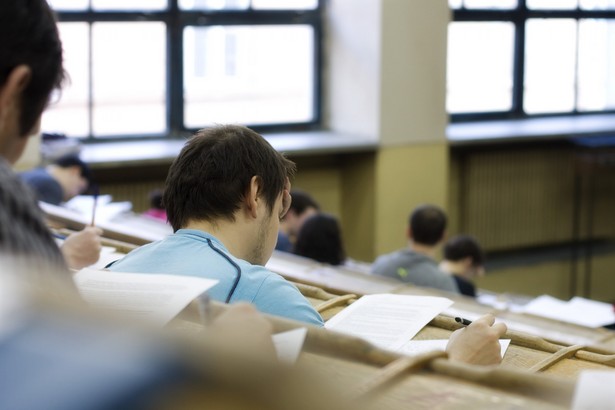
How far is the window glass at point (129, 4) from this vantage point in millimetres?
7828

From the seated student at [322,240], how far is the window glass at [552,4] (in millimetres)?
5043

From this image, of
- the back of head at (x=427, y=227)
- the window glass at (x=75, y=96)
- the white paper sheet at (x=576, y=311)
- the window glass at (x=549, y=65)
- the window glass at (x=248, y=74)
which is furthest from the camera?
the window glass at (x=549, y=65)

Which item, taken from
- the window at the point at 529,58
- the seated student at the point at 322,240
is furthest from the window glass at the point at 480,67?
the seated student at the point at 322,240

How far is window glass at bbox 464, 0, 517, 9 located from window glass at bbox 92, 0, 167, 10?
299cm

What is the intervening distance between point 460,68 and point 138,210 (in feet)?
11.2

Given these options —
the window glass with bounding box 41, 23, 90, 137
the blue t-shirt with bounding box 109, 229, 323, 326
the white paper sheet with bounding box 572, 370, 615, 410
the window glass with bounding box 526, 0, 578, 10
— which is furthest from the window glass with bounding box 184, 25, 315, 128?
the white paper sheet with bounding box 572, 370, 615, 410

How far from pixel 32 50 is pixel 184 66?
281 inches

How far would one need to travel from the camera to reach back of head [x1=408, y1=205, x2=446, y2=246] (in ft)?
18.2

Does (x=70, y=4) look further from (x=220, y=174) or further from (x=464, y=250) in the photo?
(x=220, y=174)

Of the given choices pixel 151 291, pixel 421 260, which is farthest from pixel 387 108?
pixel 151 291

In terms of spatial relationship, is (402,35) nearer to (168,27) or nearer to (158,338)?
(168,27)

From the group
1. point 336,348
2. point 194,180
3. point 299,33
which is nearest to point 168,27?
point 299,33

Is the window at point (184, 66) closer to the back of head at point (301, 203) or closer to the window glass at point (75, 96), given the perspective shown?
the window glass at point (75, 96)

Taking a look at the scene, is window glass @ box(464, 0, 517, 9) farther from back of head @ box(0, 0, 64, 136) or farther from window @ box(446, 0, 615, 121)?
back of head @ box(0, 0, 64, 136)
